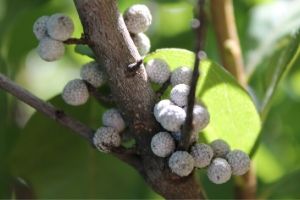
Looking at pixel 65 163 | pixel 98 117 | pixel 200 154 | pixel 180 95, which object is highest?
pixel 180 95

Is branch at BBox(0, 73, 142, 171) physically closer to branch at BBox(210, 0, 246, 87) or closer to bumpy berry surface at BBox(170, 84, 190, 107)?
bumpy berry surface at BBox(170, 84, 190, 107)

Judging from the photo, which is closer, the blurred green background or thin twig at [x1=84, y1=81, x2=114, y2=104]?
thin twig at [x1=84, y1=81, x2=114, y2=104]

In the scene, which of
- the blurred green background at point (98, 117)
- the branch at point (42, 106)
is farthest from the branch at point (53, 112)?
the blurred green background at point (98, 117)

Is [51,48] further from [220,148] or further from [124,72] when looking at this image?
[220,148]

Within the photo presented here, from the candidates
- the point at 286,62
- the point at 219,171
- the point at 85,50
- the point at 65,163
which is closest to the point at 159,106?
the point at 219,171

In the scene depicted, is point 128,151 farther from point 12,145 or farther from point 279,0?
point 279,0

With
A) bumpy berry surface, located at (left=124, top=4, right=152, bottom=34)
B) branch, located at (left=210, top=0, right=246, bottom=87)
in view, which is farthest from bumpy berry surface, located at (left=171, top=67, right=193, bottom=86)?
branch, located at (left=210, top=0, right=246, bottom=87)

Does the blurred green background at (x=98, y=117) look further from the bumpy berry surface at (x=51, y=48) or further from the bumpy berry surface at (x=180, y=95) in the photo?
the bumpy berry surface at (x=180, y=95)
